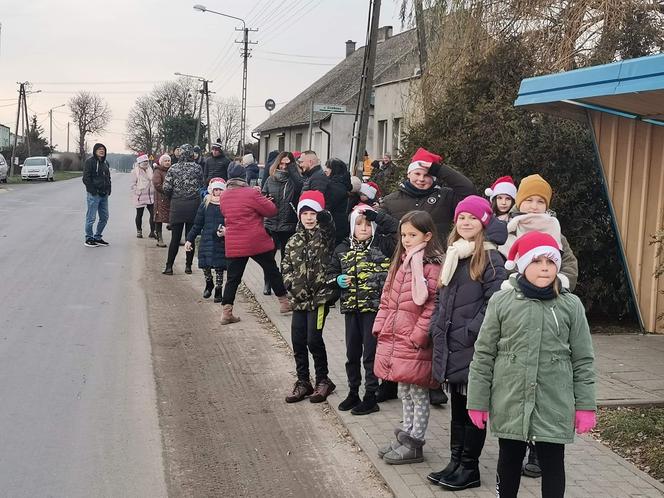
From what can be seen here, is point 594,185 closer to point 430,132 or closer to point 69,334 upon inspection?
point 430,132

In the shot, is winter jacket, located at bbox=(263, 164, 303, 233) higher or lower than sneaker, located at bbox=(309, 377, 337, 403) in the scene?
higher

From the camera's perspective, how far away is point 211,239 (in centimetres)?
1079

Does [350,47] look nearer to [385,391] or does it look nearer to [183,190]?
[183,190]

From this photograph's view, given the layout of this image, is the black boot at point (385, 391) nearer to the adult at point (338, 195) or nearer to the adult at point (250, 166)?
the adult at point (338, 195)

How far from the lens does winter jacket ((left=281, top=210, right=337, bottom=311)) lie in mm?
6469

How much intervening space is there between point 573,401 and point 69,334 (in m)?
6.26

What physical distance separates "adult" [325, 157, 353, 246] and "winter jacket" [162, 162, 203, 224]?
13.6 feet

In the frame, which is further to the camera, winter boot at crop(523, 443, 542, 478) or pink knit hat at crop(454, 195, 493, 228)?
winter boot at crop(523, 443, 542, 478)

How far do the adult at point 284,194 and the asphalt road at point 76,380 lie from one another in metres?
1.99

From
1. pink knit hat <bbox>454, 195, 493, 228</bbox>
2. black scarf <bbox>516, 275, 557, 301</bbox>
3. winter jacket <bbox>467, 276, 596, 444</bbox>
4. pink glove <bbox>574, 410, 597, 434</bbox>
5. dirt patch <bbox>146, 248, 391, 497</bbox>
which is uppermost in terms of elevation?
pink knit hat <bbox>454, 195, 493, 228</bbox>

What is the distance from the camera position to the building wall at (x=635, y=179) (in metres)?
9.13

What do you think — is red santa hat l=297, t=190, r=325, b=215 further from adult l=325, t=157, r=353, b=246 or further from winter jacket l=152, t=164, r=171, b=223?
winter jacket l=152, t=164, r=171, b=223

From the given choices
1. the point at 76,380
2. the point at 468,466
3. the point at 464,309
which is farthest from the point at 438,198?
the point at 76,380

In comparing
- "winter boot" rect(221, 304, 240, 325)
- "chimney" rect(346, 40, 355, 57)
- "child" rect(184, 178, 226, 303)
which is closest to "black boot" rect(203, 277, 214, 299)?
"child" rect(184, 178, 226, 303)
